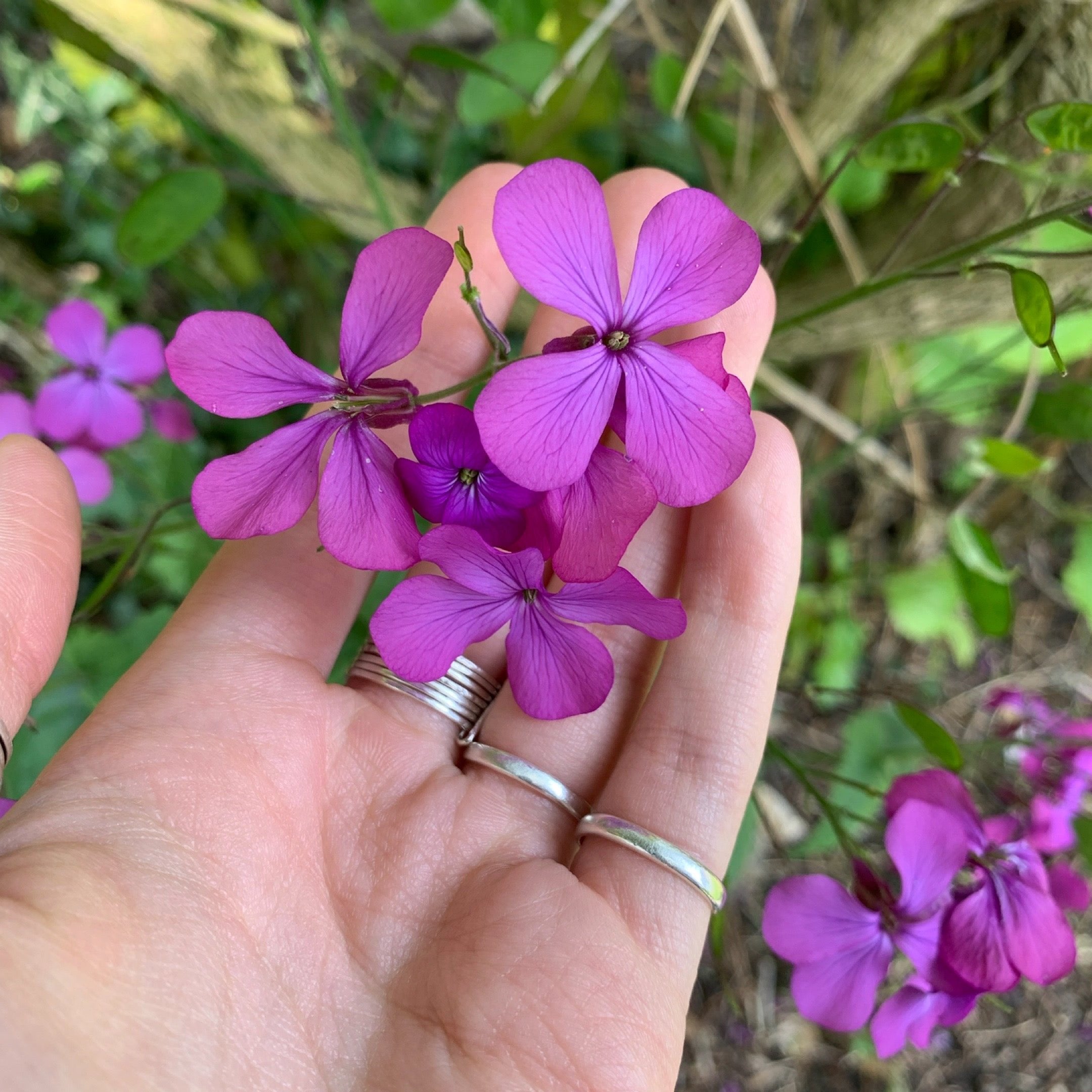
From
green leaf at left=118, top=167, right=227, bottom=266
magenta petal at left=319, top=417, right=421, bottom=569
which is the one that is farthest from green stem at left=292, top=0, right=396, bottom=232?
magenta petal at left=319, top=417, right=421, bottom=569

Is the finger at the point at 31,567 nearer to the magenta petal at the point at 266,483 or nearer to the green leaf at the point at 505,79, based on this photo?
the magenta petal at the point at 266,483

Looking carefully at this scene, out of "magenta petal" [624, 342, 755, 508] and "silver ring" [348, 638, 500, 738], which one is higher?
"magenta petal" [624, 342, 755, 508]

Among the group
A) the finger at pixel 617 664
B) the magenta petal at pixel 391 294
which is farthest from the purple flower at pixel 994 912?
the magenta petal at pixel 391 294

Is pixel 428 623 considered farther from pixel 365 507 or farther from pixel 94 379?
pixel 94 379

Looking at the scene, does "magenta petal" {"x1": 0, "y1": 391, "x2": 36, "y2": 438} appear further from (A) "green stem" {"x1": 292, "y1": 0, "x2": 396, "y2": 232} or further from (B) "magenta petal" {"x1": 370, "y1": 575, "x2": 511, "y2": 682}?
(B) "magenta petal" {"x1": 370, "y1": 575, "x2": 511, "y2": 682}

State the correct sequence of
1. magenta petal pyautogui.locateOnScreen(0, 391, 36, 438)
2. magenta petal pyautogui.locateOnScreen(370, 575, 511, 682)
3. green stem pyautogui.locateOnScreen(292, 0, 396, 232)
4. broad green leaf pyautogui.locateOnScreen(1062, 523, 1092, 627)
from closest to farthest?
magenta petal pyautogui.locateOnScreen(370, 575, 511, 682), green stem pyautogui.locateOnScreen(292, 0, 396, 232), magenta petal pyautogui.locateOnScreen(0, 391, 36, 438), broad green leaf pyautogui.locateOnScreen(1062, 523, 1092, 627)

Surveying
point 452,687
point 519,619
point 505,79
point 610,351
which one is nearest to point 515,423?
point 610,351

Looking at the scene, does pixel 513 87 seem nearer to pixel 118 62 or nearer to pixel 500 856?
pixel 118 62
